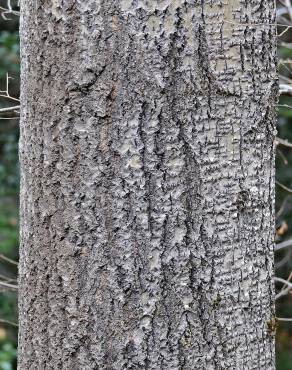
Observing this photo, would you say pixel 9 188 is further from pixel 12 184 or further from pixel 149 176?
pixel 149 176

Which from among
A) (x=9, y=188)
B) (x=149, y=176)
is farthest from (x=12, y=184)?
(x=149, y=176)

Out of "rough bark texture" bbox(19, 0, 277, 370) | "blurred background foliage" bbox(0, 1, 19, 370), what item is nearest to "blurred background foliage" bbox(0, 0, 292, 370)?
"blurred background foliage" bbox(0, 1, 19, 370)

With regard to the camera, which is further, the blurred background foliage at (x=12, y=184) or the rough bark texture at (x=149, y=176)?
the blurred background foliage at (x=12, y=184)

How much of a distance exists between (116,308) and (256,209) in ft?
1.23

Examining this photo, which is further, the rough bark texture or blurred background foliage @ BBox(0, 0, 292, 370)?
blurred background foliage @ BBox(0, 0, 292, 370)

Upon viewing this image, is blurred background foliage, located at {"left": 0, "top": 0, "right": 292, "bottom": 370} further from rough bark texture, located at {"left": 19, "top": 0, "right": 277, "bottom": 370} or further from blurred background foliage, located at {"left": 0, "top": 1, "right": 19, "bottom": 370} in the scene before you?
rough bark texture, located at {"left": 19, "top": 0, "right": 277, "bottom": 370}

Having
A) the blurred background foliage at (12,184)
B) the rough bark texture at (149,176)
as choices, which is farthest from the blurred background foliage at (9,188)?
the rough bark texture at (149,176)

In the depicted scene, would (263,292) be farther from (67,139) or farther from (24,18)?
(24,18)

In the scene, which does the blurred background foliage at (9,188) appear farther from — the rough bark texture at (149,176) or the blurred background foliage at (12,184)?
the rough bark texture at (149,176)

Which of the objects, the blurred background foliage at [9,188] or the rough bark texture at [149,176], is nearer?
the rough bark texture at [149,176]

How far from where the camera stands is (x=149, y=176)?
4.31 ft

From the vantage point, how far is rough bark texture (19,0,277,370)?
1.31 meters

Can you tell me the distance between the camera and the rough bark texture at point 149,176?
1.31 m

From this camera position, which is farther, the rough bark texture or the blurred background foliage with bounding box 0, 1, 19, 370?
the blurred background foliage with bounding box 0, 1, 19, 370
